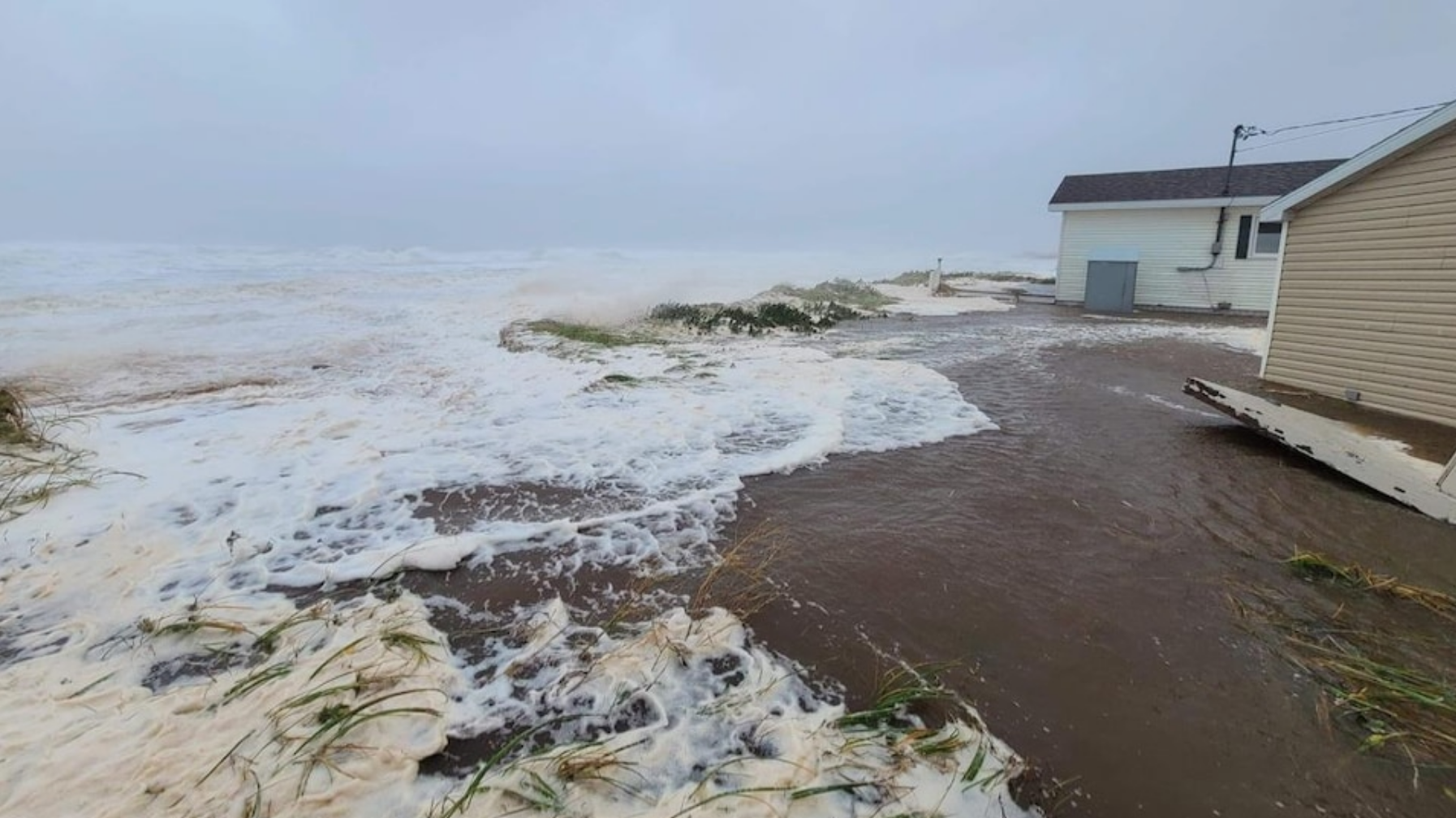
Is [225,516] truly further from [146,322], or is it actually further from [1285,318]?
[146,322]

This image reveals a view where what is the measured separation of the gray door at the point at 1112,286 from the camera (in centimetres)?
1984

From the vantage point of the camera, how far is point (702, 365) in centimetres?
1080

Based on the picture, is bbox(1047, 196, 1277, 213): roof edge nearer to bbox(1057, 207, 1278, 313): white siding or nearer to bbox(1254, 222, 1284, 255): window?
bbox(1057, 207, 1278, 313): white siding

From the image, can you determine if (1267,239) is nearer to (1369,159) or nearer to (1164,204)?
(1164,204)

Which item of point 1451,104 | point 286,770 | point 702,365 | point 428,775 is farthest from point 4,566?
point 1451,104

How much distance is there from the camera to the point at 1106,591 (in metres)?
3.75

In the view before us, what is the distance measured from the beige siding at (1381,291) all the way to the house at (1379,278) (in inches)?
0.4

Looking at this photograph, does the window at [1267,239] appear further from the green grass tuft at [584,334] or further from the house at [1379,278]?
the green grass tuft at [584,334]

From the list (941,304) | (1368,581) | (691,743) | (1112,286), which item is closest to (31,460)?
(691,743)

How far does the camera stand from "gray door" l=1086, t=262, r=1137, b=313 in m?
19.8

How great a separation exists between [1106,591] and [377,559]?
4425 millimetres

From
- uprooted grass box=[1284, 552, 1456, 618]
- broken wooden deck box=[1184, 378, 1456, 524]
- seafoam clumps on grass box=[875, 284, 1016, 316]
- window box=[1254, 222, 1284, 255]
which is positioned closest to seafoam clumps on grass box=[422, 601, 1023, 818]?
uprooted grass box=[1284, 552, 1456, 618]

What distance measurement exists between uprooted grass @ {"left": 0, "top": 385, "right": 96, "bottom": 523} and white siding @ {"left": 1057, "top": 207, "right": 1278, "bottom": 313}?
24009 millimetres

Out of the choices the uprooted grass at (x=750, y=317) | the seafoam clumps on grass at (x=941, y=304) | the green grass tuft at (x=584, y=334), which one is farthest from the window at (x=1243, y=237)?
the green grass tuft at (x=584, y=334)
